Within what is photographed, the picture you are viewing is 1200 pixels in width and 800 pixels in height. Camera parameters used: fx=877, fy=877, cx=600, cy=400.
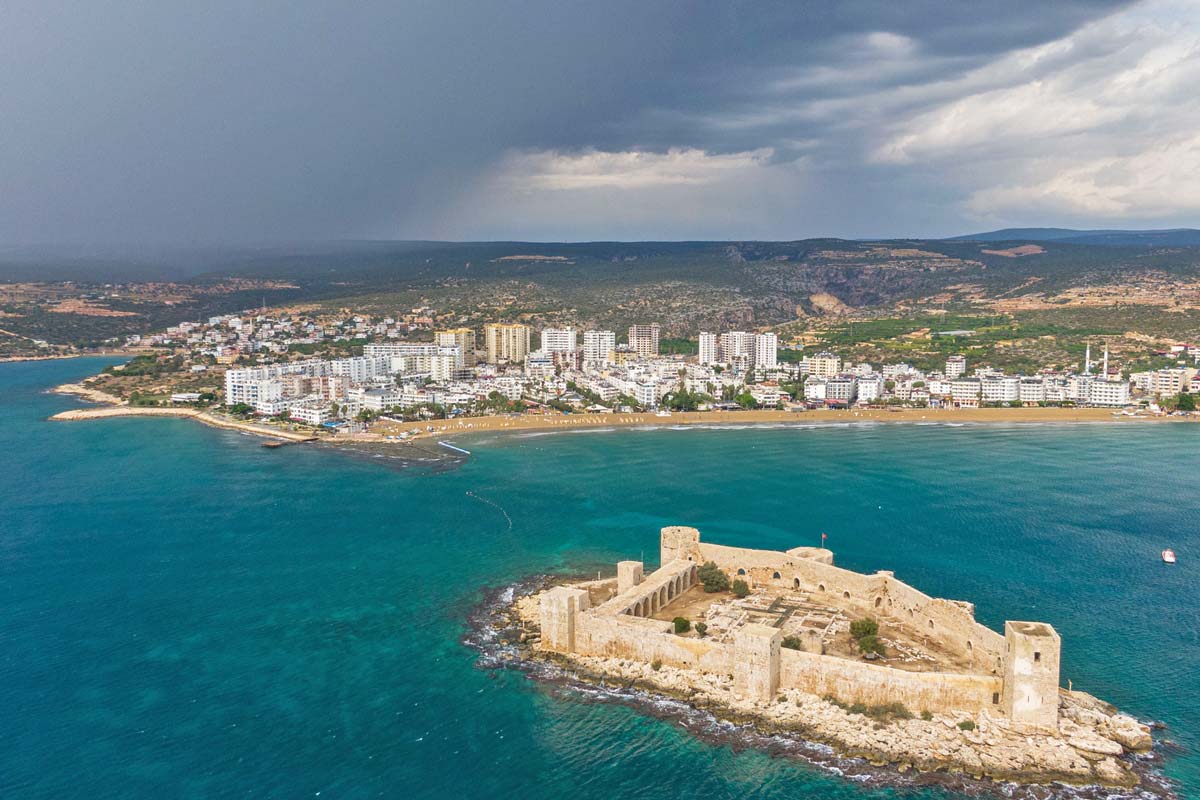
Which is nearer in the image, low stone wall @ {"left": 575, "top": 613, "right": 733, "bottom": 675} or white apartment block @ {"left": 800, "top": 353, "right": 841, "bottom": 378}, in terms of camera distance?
low stone wall @ {"left": 575, "top": 613, "right": 733, "bottom": 675}

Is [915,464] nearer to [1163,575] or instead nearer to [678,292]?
[1163,575]

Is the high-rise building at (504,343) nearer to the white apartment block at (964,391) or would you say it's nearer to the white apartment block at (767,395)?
the white apartment block at (767,395)

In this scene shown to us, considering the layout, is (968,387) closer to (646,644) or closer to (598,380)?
(598,380)

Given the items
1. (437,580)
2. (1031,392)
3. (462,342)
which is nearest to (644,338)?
(462,342)

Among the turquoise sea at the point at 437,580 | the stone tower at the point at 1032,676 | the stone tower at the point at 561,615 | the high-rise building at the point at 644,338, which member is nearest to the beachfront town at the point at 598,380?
the high-rise building at the point at 644,338

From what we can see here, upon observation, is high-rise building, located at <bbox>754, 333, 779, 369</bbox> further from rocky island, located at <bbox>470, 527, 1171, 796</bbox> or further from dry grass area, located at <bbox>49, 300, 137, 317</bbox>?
dry grass area, located at <bbox>49, 300, 137, 317</bbox>

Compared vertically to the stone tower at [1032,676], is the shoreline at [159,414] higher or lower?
lower

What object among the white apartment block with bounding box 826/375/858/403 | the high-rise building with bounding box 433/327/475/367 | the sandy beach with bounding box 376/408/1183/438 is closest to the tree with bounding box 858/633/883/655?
the sandy beach with bounding box 376/408/1183/438
